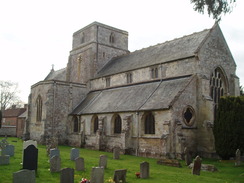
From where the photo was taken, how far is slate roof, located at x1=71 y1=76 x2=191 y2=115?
76.2 ft

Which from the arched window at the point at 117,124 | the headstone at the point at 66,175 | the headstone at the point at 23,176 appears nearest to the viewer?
the headstone at the point at 23,176

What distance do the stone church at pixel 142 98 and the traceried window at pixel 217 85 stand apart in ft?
0.32

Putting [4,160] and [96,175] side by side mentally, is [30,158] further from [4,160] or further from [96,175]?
[96,175]

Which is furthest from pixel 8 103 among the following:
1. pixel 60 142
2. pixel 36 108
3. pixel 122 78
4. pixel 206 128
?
pixel 206 128

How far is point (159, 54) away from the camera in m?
29.1

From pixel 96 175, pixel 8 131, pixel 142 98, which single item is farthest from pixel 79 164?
pixel 8 131

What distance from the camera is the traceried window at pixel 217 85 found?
25453 mm

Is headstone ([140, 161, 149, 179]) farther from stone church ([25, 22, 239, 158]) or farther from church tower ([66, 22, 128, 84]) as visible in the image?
church tower ([66, 22, 128, 84])

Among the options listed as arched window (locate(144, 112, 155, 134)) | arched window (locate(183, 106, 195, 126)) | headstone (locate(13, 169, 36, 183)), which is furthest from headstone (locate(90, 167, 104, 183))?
arched window (locate(183, 106, 195, 126))

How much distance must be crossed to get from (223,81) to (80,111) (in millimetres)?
16367

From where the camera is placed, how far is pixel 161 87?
25562mm

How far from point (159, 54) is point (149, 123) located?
29.8 feet

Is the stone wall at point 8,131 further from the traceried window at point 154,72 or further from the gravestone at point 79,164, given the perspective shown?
the gravestone at point 79,164

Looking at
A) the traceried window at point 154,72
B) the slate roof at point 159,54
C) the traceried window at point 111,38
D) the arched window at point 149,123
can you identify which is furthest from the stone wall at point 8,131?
the arched window at point 149,123
